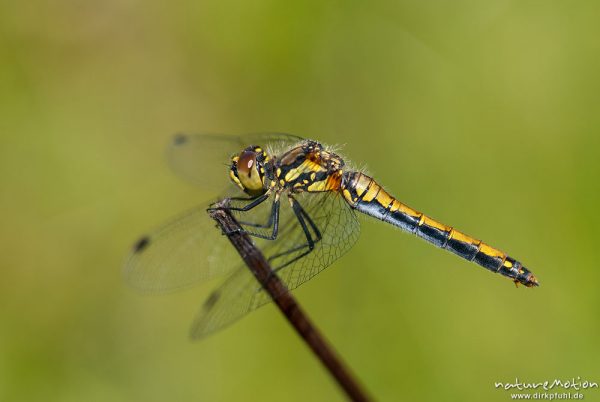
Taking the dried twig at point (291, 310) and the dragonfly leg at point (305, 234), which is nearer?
the dried twig at point (291, 310)

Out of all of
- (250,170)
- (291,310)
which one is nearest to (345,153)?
(250,170)

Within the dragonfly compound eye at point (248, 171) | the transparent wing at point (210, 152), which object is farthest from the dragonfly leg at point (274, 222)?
the transparent wing at point (210, 152)

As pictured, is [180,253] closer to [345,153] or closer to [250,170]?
[250,170]

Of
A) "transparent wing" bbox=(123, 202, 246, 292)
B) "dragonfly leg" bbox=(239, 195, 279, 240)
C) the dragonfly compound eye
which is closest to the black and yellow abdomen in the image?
"dragonfly leg" bbox=(239, 195, 279, 240)

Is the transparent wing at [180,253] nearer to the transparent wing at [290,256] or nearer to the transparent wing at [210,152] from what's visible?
the transparent wing at [290,256]

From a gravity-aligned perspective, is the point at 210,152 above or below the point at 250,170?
above

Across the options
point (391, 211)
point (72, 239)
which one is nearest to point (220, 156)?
point (391, 211)

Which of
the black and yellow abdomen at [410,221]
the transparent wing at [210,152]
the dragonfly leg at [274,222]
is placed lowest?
the black and yellow abdomen at [410,221]
